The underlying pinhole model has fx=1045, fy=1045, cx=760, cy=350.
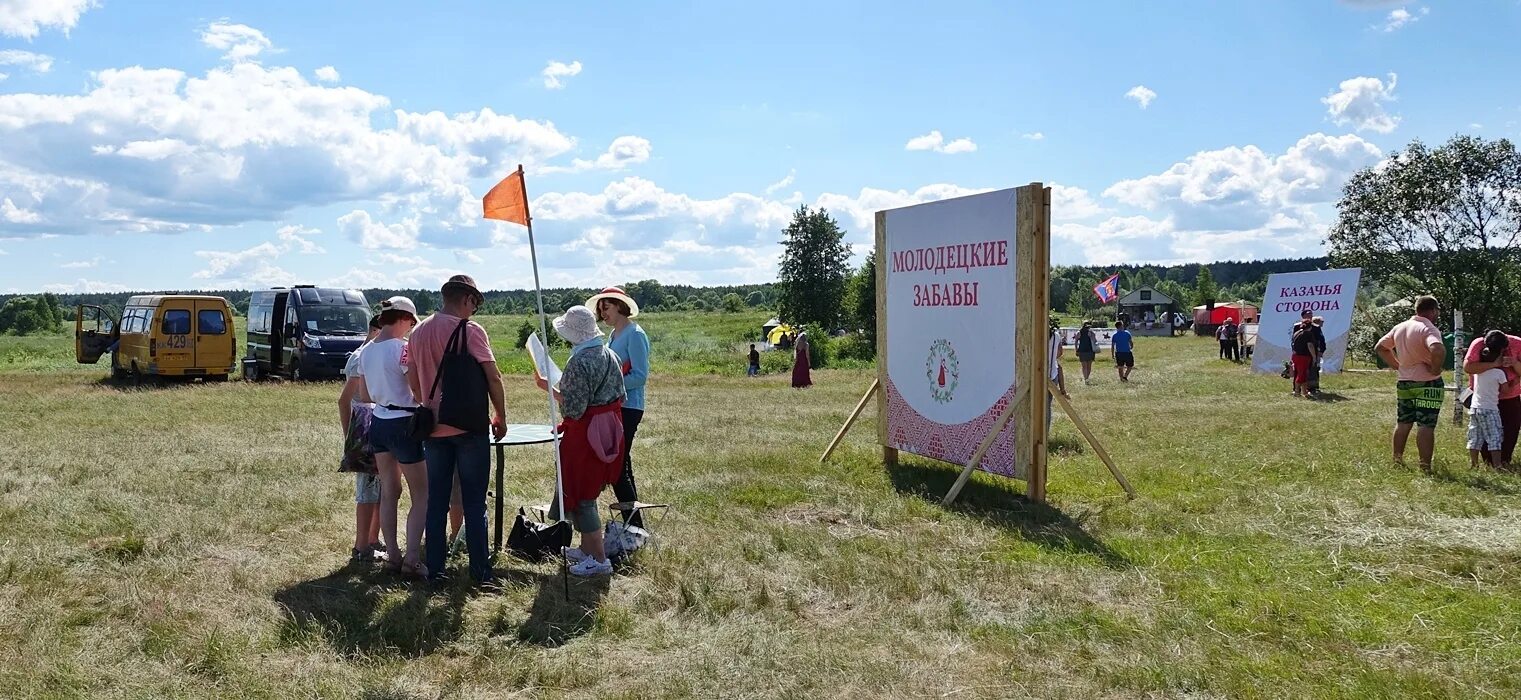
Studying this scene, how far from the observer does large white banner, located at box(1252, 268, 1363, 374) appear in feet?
74.0

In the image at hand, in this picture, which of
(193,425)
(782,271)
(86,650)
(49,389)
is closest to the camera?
(86,650)

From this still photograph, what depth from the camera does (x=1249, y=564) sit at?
638cm

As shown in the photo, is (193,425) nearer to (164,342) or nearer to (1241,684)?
(164,342)

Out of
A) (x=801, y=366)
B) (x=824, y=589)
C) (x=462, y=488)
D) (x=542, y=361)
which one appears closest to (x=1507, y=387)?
(x=824, y=589)

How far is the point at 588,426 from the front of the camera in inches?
241

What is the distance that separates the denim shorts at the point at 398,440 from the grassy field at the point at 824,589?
0.76 metres

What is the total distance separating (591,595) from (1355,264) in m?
34.5

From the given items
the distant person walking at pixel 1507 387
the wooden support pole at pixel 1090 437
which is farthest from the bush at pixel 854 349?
the wooden support pole at pixel 1090 437

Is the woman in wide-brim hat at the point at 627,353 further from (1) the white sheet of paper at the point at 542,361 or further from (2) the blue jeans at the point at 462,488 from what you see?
(2) the blue jeans at the point at 462,488

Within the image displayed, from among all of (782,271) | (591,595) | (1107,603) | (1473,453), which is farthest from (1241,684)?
(782,271)

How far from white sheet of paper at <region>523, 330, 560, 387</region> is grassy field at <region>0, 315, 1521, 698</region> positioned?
1198mm

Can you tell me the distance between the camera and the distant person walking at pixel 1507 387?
930 cm

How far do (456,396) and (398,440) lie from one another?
2.03 ft

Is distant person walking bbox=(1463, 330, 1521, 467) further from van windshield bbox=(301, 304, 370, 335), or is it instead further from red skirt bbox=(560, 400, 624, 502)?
van windshield bbox=(301, 304, 370, 335)
